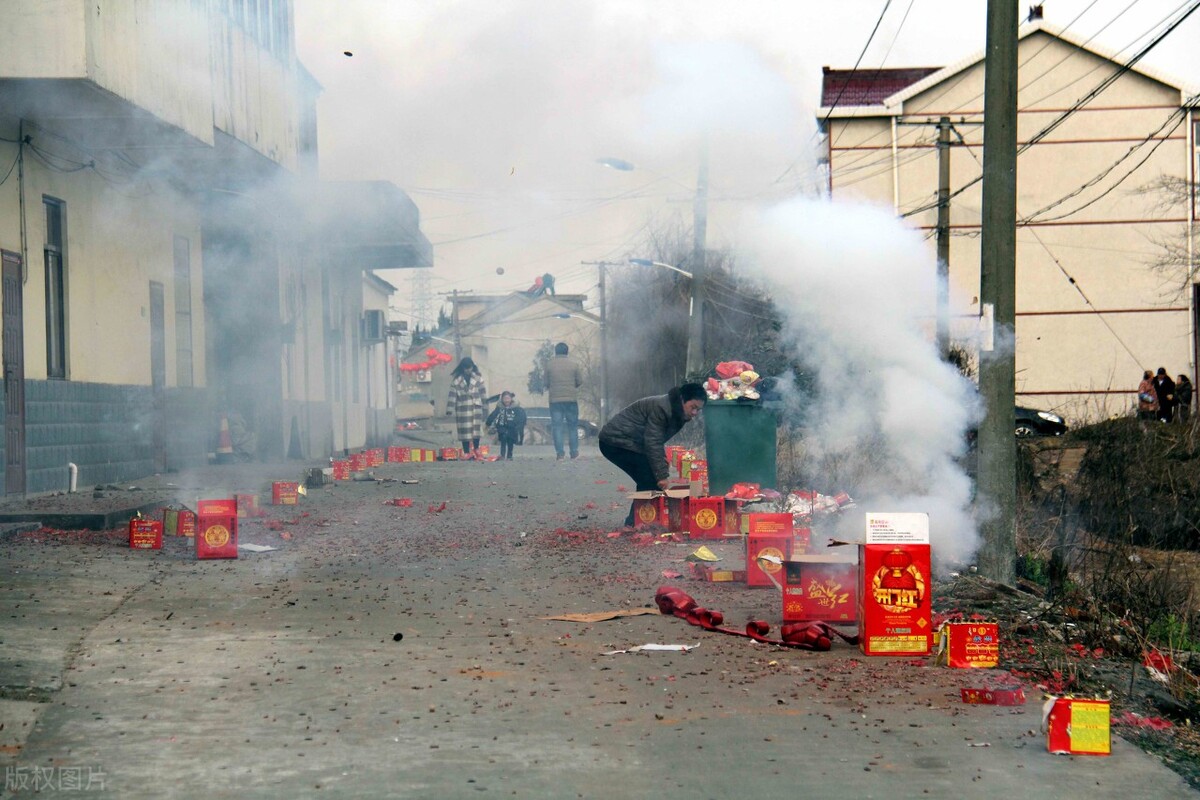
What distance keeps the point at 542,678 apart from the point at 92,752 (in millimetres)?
2061

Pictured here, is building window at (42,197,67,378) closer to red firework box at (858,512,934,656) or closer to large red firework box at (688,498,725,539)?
large red firework box at (688,498,725,539)

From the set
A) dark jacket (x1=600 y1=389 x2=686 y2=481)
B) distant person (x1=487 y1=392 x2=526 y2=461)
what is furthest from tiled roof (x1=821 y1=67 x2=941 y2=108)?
dark jacket (x1=600 y1=389 x2=686 y2=481)

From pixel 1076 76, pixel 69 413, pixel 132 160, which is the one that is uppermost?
pixel 1076 76

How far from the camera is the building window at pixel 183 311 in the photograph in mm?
17562

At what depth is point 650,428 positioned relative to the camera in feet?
39.3

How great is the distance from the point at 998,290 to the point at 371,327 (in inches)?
1007

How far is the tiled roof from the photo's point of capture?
A: 34156 mm

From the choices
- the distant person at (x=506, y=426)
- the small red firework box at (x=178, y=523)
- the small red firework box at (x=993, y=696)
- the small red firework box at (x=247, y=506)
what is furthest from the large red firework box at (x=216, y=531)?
the distant person at (x=506, y=426)

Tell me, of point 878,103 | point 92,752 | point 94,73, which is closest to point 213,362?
point 94,73

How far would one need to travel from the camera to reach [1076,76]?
96.3 ft

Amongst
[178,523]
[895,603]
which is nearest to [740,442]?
[178,523]

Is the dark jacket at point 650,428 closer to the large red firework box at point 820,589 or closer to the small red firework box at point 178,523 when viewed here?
the small red firework box at point 178,523

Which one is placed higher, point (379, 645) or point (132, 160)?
point (132, 160)

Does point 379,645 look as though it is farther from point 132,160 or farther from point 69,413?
point 132,160
